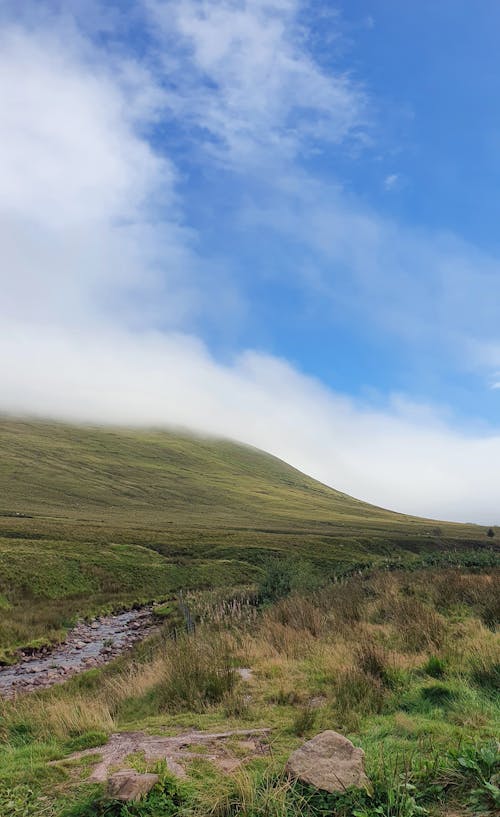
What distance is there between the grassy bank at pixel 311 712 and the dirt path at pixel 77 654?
23.4ft

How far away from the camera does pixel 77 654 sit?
24.8 meters

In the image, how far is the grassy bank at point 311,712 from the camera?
4551 millimetres

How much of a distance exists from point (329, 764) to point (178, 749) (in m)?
2.43

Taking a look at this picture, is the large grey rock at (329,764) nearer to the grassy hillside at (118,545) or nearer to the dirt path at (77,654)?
the dirt path at (77,654)

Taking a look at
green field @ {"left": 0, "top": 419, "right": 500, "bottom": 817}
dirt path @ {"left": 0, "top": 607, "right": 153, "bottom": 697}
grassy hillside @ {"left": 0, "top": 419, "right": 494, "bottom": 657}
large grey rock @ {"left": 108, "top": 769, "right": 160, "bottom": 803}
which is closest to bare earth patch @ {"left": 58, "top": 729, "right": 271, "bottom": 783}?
green field @ {"left": 0, "top": 419, "right": 500, "bottom": 817}

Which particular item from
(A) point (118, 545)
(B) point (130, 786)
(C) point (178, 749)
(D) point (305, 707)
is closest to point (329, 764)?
(B) point (130, 786)

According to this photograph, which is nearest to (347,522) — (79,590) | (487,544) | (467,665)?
(487,544)

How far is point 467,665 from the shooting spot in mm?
8891

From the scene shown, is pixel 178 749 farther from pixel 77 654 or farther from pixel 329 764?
pixel 77 654

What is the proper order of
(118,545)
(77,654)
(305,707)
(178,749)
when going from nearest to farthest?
(178,749)
(305,707)
(77,654)
(118,545)

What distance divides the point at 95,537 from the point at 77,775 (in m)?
63.2

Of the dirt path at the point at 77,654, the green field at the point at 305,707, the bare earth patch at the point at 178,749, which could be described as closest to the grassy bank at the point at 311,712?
the green field at the point at 305,707

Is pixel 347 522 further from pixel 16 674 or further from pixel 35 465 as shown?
pixel 16 674

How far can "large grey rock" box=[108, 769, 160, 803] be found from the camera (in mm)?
4707
